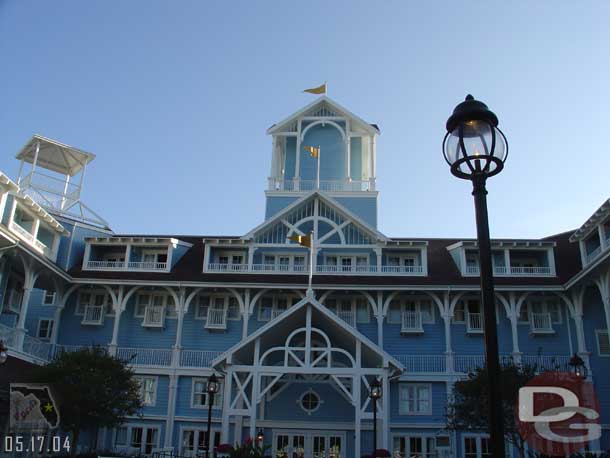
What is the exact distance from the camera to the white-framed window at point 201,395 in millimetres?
31969

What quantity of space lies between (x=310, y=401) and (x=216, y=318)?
683cm

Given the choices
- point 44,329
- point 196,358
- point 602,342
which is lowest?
point 196,358

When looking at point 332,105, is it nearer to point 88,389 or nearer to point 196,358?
point 196,358

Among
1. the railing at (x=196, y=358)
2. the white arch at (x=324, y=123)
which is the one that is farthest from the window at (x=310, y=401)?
the white arch at (x=324, y=123)

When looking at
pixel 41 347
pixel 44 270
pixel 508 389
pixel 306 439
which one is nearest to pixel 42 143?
pixel 44 270

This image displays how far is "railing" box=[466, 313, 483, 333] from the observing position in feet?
107

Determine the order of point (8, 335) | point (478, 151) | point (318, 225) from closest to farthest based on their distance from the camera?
point (478, 151), point (8, 335), point (318, 225)

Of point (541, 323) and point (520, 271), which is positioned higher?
point (520, 271)

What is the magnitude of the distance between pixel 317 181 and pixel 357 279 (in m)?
6.68

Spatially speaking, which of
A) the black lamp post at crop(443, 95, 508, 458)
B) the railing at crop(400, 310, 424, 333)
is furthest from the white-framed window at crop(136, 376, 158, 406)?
the black lamp post at crop(443, 95, 508, 458)

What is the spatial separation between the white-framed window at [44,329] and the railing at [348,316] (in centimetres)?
1615

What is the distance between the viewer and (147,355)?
32.8m

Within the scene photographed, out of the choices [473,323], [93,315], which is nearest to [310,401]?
[473,323]

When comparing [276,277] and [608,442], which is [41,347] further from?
[608,442]
